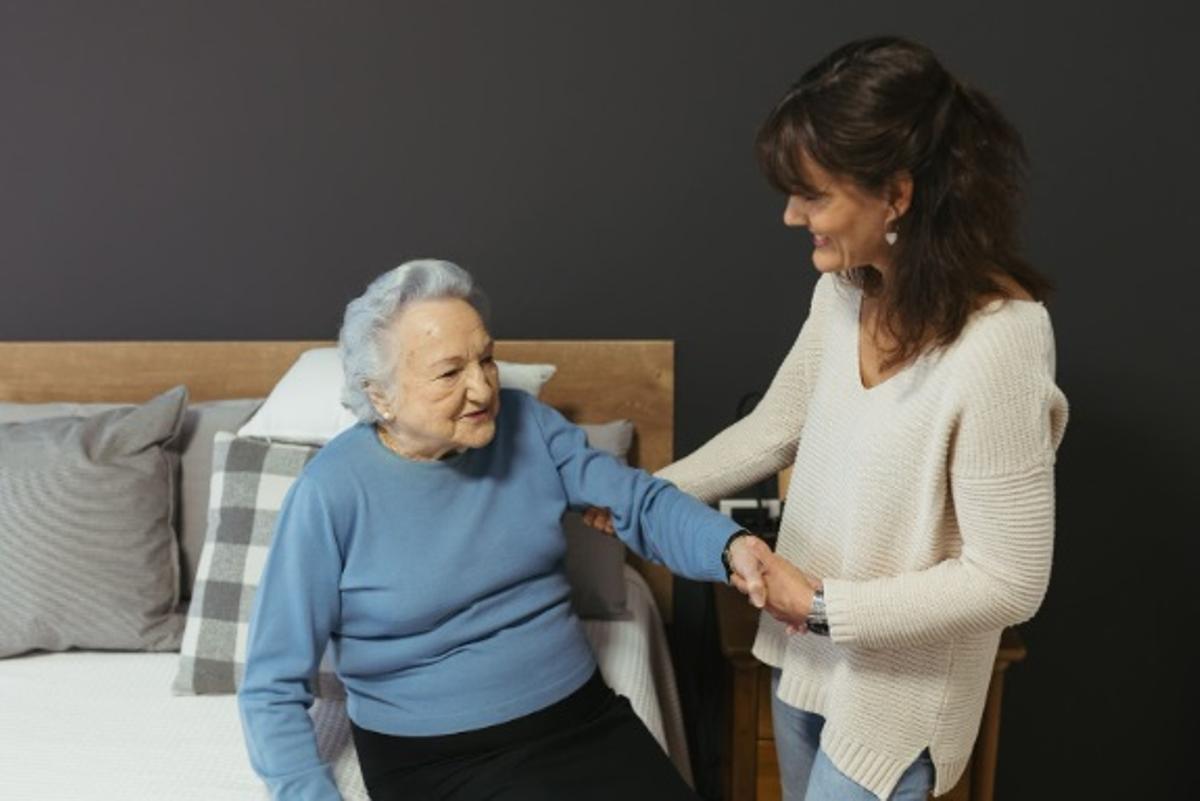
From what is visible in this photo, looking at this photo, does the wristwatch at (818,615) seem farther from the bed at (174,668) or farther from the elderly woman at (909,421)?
the bed at (174,668)

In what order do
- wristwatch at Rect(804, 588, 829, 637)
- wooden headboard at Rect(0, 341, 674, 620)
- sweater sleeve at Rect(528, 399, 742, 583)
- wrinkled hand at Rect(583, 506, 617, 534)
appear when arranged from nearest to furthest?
wristwatch at Rect(804, 588, 829, 637) → sweater sleeve at Rect(528, 399, 742, 583) → wrinkled hand at Rect(583, 506, 617, 534) → wooden headboard at Rect(0, 341, 674, 620)

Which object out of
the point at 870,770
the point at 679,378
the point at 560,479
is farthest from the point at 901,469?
the point at 679,378

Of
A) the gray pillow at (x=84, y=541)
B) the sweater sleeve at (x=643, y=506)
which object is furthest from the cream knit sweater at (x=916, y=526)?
the gray pillow at (x=84, y=541)

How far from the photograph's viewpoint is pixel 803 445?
1.61m

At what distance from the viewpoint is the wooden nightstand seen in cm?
197

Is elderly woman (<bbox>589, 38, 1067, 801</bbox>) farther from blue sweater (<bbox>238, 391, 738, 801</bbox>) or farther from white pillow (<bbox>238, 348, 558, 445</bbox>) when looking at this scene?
white pillow (<bbox>238, 348, 558, 445</bbox>)

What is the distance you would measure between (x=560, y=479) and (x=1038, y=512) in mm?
745

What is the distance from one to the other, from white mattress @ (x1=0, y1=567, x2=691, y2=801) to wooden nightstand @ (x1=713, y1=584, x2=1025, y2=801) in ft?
0.37

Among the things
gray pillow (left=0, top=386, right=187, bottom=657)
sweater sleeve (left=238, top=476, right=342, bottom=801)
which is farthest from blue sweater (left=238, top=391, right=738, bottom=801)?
gray pillow (left=0, top=386, right=187, bottom=657)

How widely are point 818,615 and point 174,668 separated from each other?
1.21 meters

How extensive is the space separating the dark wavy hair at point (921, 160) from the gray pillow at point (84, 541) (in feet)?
4.47

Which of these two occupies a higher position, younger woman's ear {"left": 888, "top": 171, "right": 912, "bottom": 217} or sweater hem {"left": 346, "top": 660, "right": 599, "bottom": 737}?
younger woman's ear {"left": 888, "top": 171, "right": 912, "bottom": 217}

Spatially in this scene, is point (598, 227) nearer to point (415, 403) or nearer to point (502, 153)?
point (502, 153)

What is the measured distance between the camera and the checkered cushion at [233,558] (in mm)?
1921
